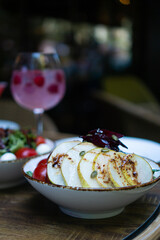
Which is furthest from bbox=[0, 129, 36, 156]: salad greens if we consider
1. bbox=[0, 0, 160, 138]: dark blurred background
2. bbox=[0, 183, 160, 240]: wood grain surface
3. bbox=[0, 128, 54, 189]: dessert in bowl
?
bbox=[0, 0, 160, 138]: dark blurred background

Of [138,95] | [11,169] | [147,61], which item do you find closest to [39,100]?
[11,169]

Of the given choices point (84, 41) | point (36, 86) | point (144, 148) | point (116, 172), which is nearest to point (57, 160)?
point (116, 172)

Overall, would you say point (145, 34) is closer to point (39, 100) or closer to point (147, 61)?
point (147, 61)

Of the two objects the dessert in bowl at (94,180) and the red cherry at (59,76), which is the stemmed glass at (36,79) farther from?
the dessert in bowl at (94,180)

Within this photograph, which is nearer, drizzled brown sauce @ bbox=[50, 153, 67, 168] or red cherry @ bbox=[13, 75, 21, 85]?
drizzled brown sauce @ bbox=[50, 153, 67, 168]

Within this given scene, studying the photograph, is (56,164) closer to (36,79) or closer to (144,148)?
A: (144,148)

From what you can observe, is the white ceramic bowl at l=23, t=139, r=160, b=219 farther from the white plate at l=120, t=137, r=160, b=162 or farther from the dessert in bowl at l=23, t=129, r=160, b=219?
the white plate at l=120, t=137, r=160, b=162

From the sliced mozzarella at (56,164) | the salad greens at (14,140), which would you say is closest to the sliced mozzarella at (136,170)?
the sliced mozzarella at (56,164)
